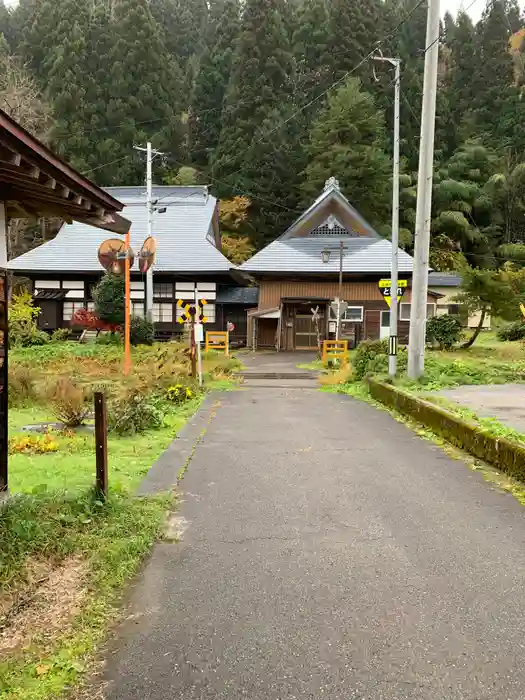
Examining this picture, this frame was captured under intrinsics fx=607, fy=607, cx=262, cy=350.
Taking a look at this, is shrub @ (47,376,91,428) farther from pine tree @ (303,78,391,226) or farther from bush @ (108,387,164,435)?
pine tree @ (303,78,391,226)

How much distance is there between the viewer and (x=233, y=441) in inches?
320

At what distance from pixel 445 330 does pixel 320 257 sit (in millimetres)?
12506

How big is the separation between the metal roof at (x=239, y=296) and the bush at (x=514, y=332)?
12.3 m

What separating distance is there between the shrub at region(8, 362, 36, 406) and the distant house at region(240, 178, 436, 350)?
1904 centimetres

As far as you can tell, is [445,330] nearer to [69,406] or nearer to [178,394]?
[178,394]

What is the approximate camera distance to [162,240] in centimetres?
3400

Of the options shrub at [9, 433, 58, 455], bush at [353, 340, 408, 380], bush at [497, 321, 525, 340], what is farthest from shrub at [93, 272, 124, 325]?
shrub at [9, 433, 58, 455]

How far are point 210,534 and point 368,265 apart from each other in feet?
90.6

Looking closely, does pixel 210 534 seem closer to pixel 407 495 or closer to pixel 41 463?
pixel 407 495

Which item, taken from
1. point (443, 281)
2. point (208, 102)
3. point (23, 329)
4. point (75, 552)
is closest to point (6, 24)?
point (208, 102)

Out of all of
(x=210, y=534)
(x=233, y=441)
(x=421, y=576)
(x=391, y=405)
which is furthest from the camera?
(x=391, y=405)

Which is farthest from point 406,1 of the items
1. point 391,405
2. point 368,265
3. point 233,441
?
point 233,441

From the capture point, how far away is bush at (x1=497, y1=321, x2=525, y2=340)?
25.8m

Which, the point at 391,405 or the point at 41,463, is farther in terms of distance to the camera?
the point at 391,405
